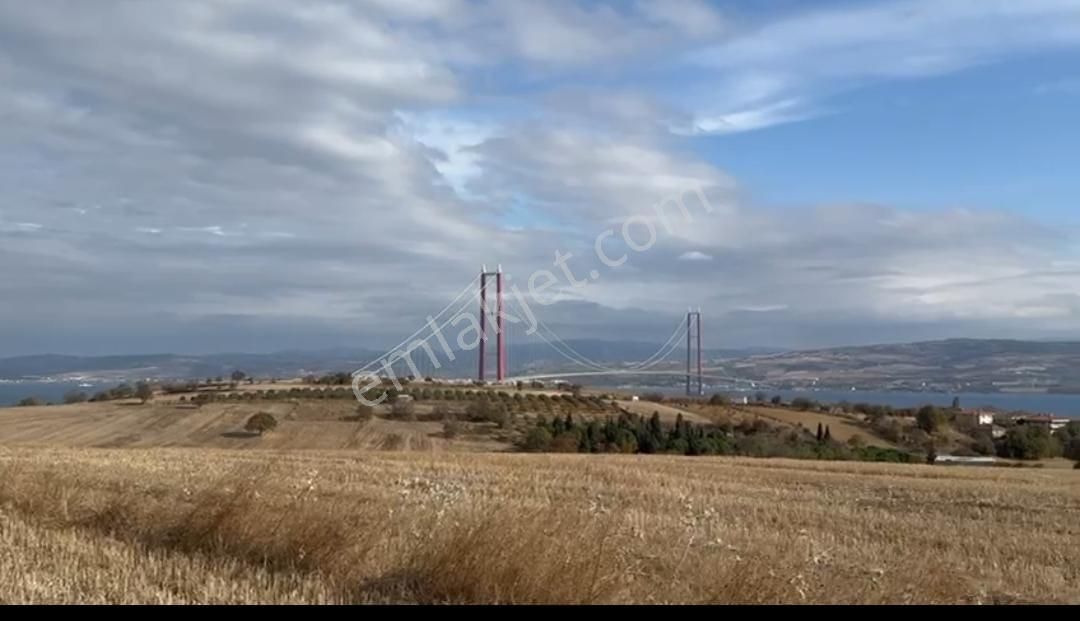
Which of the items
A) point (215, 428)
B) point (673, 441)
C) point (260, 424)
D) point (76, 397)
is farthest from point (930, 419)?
point (76, 397)

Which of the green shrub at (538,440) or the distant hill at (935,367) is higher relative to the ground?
the distant hill at (935,367)

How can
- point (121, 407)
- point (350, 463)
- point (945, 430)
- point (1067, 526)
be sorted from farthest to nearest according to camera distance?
1. point (945, 430)
2. point (121, 407)
3. point (350, 463)
4. point (1067, 526)

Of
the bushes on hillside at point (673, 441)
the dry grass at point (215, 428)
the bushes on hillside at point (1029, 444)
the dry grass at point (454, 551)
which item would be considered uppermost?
the dry grass at point (454, 551)

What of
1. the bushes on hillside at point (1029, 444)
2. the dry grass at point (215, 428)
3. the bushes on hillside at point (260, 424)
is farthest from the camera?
the bushes on hillside at point (1029, 444)

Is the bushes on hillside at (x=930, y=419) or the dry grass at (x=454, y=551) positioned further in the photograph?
the bushes on hillside at (x=930, y=419)

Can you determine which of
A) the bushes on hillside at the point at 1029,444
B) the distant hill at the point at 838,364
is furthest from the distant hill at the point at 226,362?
the bushes on hillside at the point at 1029,444

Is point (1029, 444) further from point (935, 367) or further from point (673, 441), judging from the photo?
point (935, 367)

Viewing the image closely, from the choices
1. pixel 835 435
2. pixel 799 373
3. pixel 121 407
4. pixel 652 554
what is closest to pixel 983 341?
pixel 799 373

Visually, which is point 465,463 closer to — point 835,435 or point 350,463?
point 350,463

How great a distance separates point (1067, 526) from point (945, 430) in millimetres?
67304

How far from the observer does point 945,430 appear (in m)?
79.7

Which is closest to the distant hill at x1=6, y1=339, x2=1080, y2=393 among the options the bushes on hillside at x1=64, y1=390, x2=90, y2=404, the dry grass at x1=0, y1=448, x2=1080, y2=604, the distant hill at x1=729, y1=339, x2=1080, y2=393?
the distant hill at x1=729, y1=339, x2=1080, y2=393

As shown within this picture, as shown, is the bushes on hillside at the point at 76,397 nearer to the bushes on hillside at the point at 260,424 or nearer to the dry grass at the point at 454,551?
the bushes on hillside at the point at 260,424
